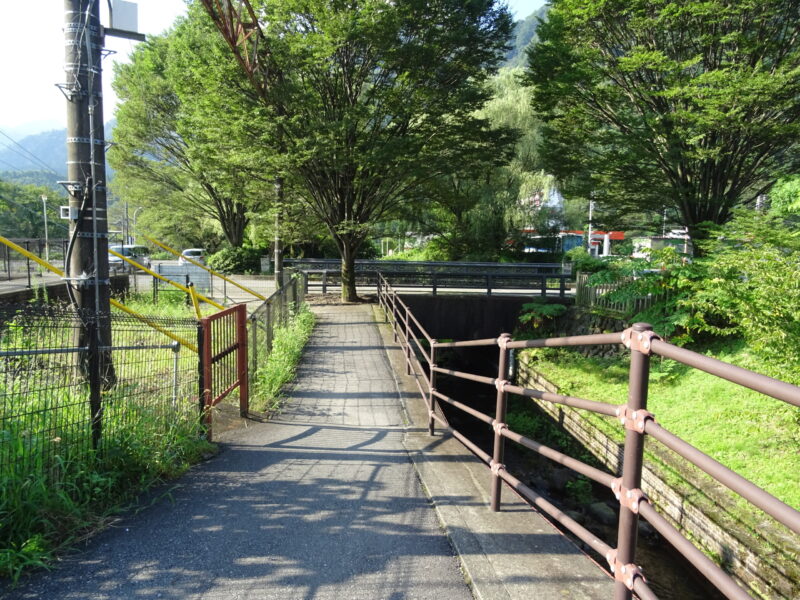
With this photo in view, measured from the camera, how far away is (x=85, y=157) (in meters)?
5.42

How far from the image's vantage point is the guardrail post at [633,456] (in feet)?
6.47

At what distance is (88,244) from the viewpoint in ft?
18.1

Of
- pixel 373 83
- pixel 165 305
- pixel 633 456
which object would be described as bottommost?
pixel 165 305

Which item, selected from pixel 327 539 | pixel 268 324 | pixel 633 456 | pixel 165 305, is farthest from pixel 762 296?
pixel 165 305

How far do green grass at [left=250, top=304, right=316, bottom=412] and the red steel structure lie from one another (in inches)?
29.2

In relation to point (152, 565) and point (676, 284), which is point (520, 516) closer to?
point (152, 565)

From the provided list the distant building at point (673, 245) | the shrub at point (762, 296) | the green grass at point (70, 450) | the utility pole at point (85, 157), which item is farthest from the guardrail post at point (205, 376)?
the distant building at point (673, 245)

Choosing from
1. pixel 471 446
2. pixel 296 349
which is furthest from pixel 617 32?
pixel 471 446

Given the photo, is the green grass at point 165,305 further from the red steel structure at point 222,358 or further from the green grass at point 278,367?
the red steel structure at point 222,358

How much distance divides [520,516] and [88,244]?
503 cm

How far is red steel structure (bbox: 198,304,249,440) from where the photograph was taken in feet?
16.9

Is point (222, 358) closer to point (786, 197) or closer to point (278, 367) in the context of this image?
point (278, 367)

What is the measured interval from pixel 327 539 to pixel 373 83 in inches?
584

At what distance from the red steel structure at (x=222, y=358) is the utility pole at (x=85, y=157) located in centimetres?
96
